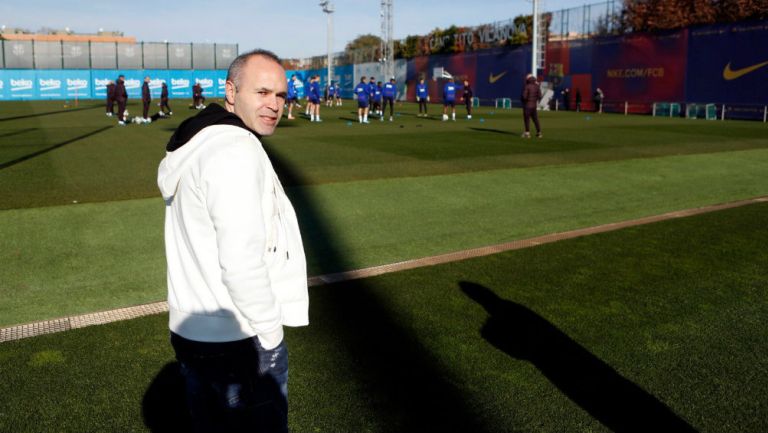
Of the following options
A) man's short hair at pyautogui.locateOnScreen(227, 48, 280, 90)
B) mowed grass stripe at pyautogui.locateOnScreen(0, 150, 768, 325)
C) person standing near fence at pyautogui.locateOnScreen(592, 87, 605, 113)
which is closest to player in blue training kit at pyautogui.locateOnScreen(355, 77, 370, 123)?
mowed grass stripe at pyautogui.locateOnScreen(0, 150, 768, 325)

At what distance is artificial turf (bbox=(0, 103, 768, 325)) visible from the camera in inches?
253

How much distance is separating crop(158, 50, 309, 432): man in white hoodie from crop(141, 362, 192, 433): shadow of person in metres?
1.23

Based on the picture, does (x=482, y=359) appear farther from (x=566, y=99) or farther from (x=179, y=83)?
(x=179, y=83)

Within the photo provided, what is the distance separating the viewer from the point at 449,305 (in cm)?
525

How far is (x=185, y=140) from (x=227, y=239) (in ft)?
1.27

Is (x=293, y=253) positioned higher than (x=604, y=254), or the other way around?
(x=293, y=253)

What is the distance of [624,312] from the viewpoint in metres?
5.07

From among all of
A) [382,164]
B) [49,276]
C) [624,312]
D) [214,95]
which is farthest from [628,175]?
[214,95]

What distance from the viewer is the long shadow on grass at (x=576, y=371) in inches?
137

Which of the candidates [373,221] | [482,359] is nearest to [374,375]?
[482,359]

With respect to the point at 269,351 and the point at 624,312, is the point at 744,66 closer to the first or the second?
the point at 624,312

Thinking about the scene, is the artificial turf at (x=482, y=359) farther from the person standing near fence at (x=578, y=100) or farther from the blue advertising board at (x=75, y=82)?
the blue advertising board at (x=75, y=82)

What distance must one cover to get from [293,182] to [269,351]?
9.22 meters

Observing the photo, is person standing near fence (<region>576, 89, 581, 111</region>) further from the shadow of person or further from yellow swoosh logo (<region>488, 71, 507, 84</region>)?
the shadow of person
